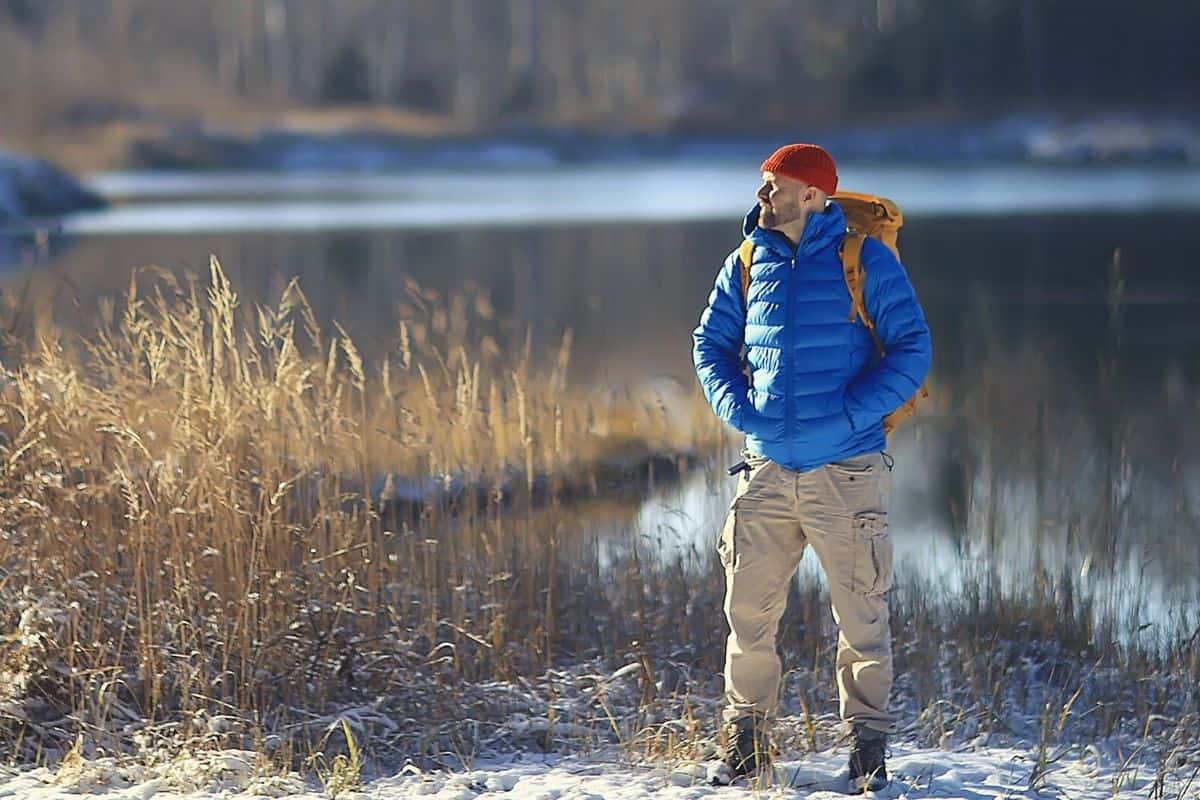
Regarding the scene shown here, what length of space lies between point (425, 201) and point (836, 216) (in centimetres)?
3023

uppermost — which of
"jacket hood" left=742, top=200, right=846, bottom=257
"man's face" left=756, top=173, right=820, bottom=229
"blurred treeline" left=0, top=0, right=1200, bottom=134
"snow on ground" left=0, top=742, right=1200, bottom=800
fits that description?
"blurred treeline" left=0, top=0, right=1200, bottom=134

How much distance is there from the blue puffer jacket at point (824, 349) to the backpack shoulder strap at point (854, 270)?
14 mm

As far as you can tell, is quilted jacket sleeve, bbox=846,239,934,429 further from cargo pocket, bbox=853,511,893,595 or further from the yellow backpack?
cargo pocket, bbox=853,511,893,595

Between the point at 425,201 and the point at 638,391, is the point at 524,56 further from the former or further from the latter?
the point at 638,391

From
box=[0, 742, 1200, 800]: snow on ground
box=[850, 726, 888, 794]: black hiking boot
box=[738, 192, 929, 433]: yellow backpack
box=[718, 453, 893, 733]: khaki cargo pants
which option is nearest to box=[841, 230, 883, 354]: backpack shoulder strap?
box=[738, 192, 929, 433]: yellow backpack

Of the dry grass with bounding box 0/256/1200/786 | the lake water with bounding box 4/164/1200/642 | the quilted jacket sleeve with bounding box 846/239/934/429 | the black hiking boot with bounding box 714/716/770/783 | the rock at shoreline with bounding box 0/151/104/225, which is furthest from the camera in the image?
the rock at shoreline with bounding box 0/151/104/225

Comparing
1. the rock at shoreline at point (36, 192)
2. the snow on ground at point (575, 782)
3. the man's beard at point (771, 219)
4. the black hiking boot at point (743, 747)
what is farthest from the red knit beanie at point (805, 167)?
the rock at shoreline at point (36, 192)

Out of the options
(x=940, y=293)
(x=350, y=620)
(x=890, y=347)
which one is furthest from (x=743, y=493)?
(x=940, y=293)

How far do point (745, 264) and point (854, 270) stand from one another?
0.32 m

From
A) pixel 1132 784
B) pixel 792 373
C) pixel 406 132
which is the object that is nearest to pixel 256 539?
pixel 792 373

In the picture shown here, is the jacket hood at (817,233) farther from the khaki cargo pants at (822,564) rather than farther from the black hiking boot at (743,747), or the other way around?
the black hiking boot at (743,747)

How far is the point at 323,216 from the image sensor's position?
29.6 m

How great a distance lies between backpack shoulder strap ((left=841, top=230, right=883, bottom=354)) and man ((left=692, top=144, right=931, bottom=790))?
0.01 meters

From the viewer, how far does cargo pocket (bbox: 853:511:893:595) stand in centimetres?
430
